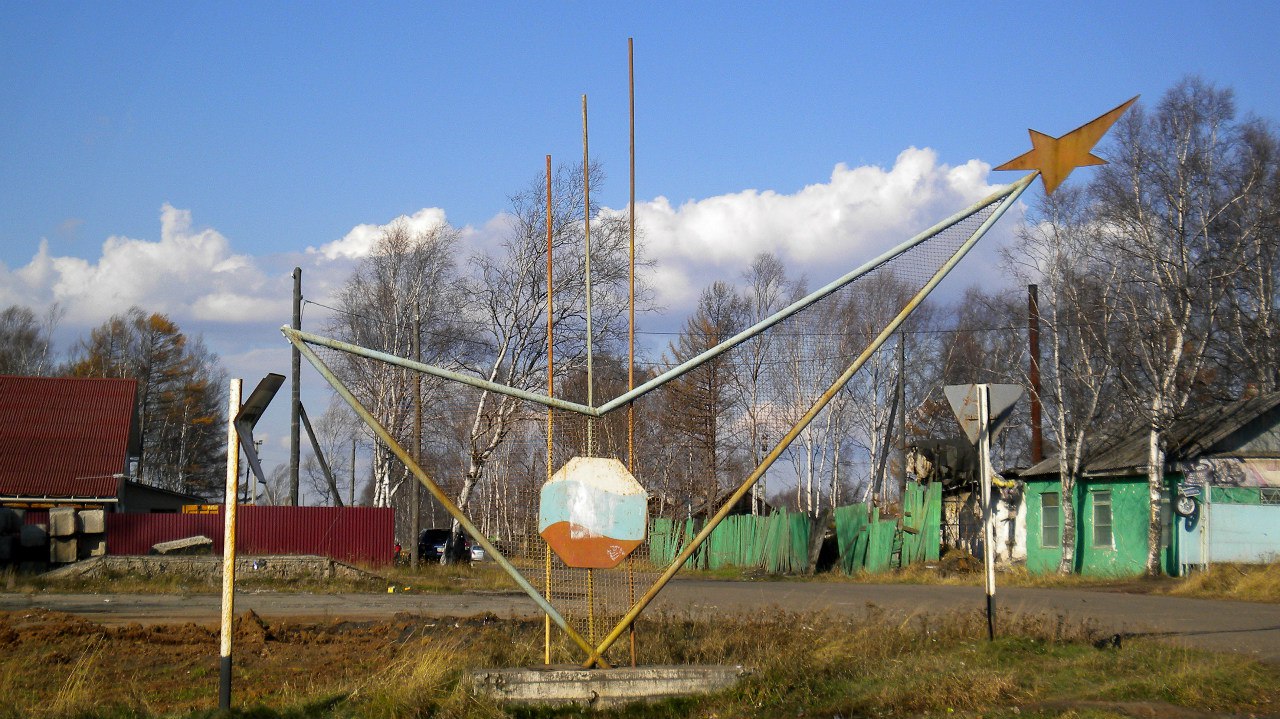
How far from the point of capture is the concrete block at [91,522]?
94.0 feet

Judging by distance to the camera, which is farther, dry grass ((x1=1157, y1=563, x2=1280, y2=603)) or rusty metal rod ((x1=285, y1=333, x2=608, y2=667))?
dry grass ((x1=1157, y1=563, x2=1280, y2=603))

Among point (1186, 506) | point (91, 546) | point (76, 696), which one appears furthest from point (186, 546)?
point (1186, 506)


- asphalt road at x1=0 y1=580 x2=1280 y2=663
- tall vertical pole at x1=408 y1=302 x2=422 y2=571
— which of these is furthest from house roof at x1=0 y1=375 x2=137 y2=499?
asphalt road at x1=0 y1=580 x2=1280 y2=663

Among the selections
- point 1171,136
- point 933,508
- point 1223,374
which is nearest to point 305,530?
point 933,508

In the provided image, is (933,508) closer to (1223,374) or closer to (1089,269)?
(1089,269)

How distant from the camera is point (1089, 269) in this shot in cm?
2708

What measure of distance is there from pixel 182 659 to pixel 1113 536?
76.7 ft

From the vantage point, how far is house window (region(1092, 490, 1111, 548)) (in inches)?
1063

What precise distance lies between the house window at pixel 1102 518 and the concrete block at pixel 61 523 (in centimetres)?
2763

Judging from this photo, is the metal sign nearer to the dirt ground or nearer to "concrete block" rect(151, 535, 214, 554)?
the dirt ground

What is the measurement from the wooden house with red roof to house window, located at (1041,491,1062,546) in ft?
94.7

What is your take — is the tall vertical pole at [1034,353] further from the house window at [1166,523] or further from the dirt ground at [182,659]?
the dirt ground at [182,659]

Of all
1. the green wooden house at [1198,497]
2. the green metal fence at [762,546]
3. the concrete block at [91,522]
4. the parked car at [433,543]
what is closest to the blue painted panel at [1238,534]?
the green wooden house at [1198,497]

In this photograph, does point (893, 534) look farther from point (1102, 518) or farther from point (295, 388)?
point (295, 388)
